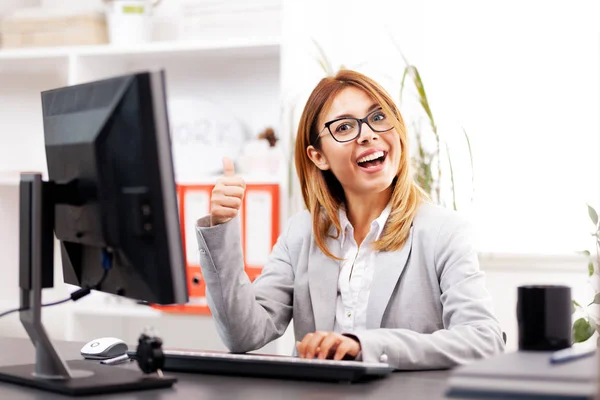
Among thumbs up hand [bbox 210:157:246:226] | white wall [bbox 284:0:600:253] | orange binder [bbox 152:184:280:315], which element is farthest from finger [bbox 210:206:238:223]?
white wall [bbox 284:0:600:253]

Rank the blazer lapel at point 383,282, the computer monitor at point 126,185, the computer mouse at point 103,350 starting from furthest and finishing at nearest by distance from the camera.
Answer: the blazer lapel at point 383,282
the computer mouse at point 103,350
the computer monitor at point 126,185

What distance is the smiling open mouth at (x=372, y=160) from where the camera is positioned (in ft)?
6.42

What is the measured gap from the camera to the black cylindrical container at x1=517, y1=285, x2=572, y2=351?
1.13 meters

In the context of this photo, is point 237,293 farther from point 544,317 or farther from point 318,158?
point 544,317

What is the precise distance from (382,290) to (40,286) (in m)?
0.80

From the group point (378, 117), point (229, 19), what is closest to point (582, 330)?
point (378, 117)

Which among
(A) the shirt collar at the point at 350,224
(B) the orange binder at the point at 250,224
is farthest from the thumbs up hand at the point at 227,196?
(B) the orange binder at the point at 250,224

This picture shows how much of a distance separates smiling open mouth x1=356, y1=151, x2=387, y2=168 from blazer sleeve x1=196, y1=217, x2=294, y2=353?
0.33 m

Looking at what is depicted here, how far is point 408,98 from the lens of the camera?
2.91 meters

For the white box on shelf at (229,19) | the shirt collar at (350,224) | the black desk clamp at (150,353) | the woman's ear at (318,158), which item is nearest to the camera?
the black desk clamp at (150,353)

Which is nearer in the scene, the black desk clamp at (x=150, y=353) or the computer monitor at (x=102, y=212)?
the computer monitor at (x=102, y=212)

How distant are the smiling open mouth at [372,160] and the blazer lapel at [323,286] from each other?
0.21 meters

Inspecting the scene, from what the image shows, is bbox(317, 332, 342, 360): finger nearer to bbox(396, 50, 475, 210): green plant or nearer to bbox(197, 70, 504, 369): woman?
bbox(197, 70, 504, 369): woman

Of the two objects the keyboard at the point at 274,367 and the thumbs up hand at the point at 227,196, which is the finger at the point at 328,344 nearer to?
the keyboard at the point at 274,367
